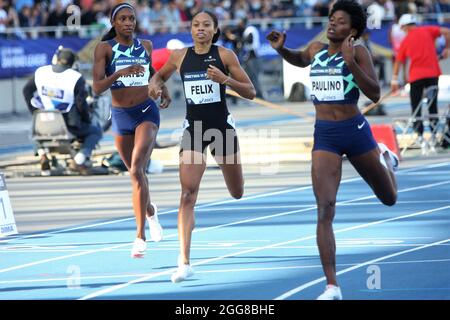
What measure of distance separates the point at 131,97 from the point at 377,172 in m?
3.09

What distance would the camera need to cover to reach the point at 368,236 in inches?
503

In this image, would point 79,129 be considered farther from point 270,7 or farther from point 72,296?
point 270,7

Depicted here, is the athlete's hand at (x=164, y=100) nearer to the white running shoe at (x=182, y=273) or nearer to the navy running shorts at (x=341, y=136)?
the white running shoe at (x=182, y=273)

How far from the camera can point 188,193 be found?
34.6ft

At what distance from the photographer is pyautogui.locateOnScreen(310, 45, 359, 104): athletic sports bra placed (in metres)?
9.66

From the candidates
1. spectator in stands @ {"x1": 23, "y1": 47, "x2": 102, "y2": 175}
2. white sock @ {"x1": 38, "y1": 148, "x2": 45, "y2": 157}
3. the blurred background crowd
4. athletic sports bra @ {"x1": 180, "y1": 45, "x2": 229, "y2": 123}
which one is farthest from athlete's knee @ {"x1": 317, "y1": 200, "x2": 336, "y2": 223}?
the blurred background crowd

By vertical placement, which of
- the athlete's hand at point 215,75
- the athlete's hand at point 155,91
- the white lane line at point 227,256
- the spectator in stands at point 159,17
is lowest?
the white lane line at point 227,256

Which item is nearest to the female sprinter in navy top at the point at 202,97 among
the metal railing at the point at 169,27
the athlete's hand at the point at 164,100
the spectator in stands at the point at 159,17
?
the athlete's hand at the point at 164,100

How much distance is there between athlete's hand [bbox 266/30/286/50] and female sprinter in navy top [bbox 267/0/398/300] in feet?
1.04

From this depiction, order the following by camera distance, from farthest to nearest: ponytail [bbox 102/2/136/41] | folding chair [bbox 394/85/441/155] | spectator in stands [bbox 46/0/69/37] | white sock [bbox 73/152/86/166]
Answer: spectator in stands [bbox 46/0/69/37], folding chair [bbox 394/85/441/155], white sock [bbox 73/152/86/166], ponytail [bbox 102/2/136/41]

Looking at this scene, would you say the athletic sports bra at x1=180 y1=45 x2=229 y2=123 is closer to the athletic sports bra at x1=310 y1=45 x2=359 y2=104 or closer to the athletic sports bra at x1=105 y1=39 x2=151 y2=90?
the athletic sports bra at x1=310 y1=45 x2=359 y2=104

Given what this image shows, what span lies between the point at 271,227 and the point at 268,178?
16.1 ft

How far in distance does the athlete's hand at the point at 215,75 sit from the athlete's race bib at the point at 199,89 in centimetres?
24

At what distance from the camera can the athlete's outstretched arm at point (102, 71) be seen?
11.6 m
